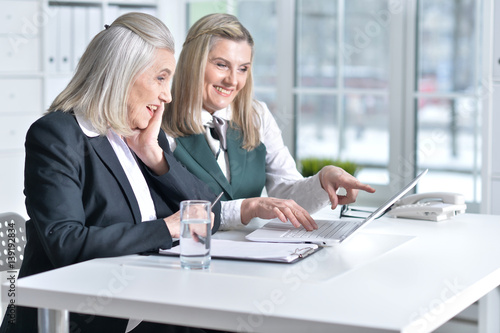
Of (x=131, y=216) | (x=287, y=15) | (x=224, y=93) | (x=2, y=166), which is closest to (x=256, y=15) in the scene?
(x=287, y=15)

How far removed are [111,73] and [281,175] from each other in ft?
2.89

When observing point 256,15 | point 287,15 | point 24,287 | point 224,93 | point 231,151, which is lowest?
point 24,287

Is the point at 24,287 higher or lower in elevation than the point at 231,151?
lower

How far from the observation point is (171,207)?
6.26ft

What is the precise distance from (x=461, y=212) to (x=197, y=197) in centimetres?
82

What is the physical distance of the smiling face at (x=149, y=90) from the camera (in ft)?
6.02

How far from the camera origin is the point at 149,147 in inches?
73.5

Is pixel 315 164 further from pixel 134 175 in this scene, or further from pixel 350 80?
pixel 350 80

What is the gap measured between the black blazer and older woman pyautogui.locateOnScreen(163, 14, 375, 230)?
0.51m

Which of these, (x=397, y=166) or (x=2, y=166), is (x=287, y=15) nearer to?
(x=397, y=166)

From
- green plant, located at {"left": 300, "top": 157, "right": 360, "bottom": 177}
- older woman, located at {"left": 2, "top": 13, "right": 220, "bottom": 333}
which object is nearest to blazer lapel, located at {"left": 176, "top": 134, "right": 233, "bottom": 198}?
older woman, located at {"left": 2, "top": 13, "right": 220, "bottom": 333}

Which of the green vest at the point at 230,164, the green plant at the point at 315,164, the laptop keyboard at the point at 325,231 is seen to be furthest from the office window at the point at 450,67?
the laptop keyboard at the point at 325,231

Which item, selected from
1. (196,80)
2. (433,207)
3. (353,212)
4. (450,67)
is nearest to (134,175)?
(196,80)

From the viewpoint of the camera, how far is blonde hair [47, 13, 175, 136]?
5.83 ft
